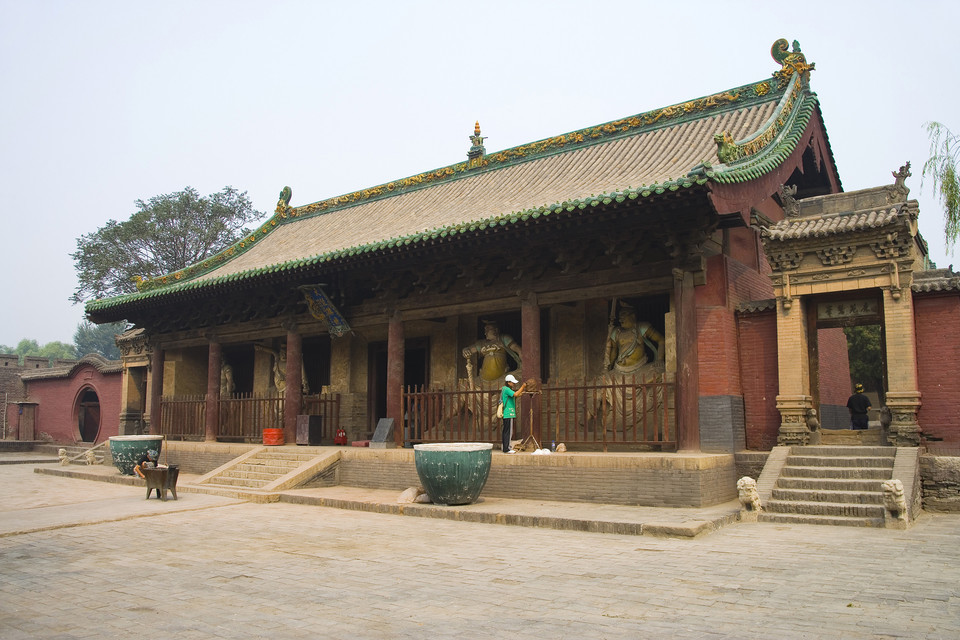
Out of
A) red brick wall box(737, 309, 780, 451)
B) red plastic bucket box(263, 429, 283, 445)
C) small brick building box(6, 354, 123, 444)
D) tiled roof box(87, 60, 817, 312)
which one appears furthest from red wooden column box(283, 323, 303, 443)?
Result: small brick building box(6, 354, 123, 444)

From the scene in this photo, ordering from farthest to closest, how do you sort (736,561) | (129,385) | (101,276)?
(101,276), (129,385), (736,561)

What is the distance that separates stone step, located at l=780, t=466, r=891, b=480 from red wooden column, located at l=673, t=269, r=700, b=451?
118 centimetres

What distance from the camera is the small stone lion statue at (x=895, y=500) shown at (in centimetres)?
725

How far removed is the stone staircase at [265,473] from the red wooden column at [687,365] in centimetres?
543

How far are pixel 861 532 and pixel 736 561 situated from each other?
7.03ft

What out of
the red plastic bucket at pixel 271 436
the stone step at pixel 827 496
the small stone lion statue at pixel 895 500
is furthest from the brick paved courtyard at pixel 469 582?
the red plastic bucket at pixel 271 436

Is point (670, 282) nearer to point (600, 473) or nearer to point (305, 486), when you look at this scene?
point (600, 473)

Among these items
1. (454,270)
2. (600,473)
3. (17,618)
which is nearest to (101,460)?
(454,270)

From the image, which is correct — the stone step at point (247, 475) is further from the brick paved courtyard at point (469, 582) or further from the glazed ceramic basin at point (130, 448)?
the brick paved courtyard at point (469, 582)

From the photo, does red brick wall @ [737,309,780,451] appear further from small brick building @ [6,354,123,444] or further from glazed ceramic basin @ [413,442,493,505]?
small brick building @ [6,354,123,444]

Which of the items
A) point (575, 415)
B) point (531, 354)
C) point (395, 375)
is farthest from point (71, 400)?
point (575, 415)

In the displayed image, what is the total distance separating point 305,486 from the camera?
1145cm

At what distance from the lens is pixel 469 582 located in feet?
17.0

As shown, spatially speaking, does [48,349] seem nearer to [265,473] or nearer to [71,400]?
[71,400]
